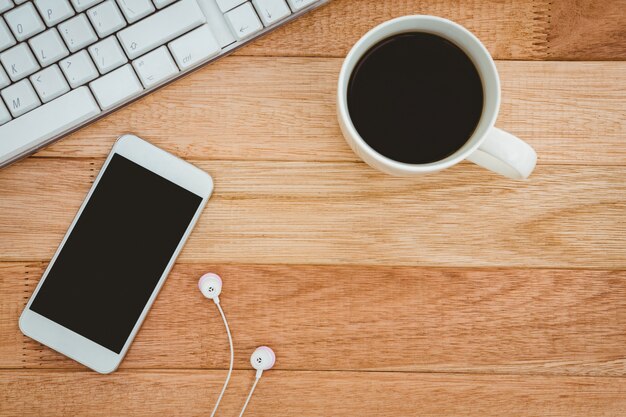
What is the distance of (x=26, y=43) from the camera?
22.1 inches

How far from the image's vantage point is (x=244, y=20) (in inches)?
22.5

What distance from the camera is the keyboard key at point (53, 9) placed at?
1.84 ft

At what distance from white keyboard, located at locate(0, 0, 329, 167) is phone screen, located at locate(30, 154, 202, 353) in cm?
8

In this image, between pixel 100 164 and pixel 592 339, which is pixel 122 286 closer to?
pixel 100 164

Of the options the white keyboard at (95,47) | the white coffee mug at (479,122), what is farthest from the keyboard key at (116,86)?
the white coffee mug at (479,122)

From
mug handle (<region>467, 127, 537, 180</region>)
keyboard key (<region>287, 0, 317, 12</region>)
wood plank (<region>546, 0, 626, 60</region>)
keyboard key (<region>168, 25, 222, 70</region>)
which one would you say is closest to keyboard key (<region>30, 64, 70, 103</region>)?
keyboard key (<region>168, 25, 222, 70</region>)

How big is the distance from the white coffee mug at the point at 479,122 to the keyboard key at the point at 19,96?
12.2 inches

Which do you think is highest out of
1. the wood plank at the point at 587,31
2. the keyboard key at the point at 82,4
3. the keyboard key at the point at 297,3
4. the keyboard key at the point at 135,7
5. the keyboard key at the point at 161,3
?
the keyboard key at the point at 82,4

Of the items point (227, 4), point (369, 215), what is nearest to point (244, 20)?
point (227, 4)

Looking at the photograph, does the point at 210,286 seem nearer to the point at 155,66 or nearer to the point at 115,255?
the point at 115,255

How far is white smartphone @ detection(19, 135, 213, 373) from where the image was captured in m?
0.61

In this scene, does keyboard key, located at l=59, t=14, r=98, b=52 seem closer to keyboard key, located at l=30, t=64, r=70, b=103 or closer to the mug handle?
keyboard key, located at l=30, t=64, r=70, b=103

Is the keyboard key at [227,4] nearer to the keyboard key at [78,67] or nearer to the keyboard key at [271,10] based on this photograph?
the keyboard key at [271,10]

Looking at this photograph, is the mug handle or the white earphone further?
the white earphone
